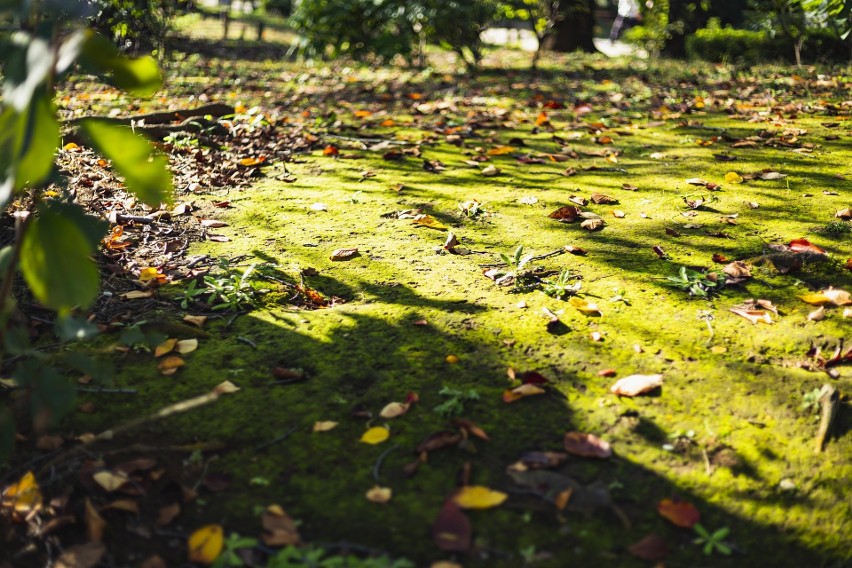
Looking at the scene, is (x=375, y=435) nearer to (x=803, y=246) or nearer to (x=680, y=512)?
(x=680, y=512)

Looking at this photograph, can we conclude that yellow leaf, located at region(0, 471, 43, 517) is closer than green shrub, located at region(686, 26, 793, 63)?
Yes

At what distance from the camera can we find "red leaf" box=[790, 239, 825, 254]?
280 centimetres

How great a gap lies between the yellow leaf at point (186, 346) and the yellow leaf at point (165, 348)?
16 mm

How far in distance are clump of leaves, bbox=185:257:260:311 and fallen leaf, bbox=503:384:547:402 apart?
1.07m

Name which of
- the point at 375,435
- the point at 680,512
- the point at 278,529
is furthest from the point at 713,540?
the point at 278,529

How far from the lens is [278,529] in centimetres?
168

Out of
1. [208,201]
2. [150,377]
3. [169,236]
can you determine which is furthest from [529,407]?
[208,201]

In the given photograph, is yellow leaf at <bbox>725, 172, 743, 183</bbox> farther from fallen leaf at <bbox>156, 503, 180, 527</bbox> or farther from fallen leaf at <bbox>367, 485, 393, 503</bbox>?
fallen leaf at <bbox>156, 503, 180, 527</bbox>

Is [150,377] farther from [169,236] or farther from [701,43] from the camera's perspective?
[701,43]

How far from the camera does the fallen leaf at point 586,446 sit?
6.16 feet

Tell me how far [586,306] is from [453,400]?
75 centimetres

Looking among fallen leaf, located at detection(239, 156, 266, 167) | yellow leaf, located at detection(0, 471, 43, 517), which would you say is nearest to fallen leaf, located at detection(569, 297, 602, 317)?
yellow leaf, located at detection(0, 471, 43, 517)

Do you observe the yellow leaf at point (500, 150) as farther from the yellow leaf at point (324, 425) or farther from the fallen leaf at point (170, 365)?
the yellow leaf at point (324, 425)

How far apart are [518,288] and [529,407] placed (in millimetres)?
742
